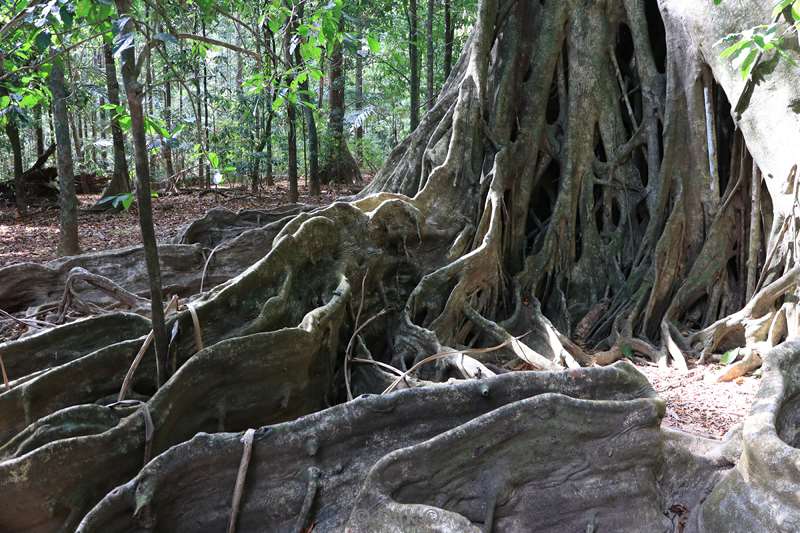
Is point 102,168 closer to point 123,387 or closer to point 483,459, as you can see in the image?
point 123,387

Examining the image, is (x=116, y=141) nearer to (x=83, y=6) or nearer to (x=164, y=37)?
(x=83, y=6)

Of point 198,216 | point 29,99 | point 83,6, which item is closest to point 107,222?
point 198,216

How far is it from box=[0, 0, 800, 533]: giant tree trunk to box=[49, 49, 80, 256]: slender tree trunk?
1.76 metres

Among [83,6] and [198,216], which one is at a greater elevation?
[83,6]

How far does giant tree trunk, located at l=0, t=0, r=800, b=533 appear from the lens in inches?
107

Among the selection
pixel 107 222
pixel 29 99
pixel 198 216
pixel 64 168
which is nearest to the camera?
pixel 29 99

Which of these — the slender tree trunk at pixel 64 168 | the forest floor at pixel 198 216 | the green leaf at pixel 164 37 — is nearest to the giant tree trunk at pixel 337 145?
the forest floor at pixel 198 216

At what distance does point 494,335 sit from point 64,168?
5205mm

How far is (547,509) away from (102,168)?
16733 mm

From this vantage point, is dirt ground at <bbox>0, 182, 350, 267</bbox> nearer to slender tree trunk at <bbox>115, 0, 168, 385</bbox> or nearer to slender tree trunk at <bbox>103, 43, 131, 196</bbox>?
slender tree trunk at <bbox>103, 43, 131, 196</bbox>

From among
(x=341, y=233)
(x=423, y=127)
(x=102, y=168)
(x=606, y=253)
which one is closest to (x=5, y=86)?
(x=341, y=233)

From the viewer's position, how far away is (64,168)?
7.48 m

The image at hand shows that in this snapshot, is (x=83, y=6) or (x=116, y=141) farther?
(x=116, y=141)

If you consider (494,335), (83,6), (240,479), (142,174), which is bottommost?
(494,335)
